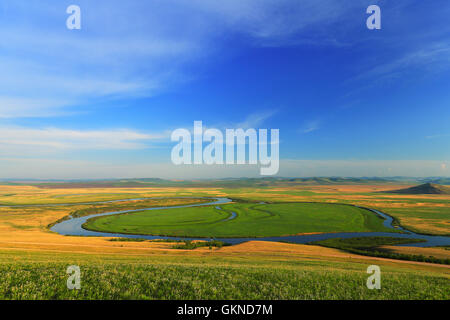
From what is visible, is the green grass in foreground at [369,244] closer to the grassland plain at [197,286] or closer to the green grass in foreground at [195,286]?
the grassland plain at [197,286]

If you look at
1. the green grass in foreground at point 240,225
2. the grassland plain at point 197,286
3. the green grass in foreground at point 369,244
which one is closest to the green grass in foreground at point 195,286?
the grassland plain at point 197,286

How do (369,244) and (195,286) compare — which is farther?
(369,244)

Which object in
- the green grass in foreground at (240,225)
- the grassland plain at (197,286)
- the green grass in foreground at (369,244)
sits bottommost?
the green grass in foreground at (240,225)

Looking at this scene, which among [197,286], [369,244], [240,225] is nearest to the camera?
[197,286]

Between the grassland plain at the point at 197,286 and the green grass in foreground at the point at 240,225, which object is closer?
the grassland plain at the point at 197,286

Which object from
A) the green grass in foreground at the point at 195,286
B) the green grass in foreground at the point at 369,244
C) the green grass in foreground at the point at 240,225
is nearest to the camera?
the green grass in foreground at the point at 195,286

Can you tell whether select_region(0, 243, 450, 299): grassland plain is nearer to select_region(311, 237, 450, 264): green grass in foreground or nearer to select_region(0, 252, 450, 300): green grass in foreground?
select_region(0, 252, 450, 300): green grass in foreground

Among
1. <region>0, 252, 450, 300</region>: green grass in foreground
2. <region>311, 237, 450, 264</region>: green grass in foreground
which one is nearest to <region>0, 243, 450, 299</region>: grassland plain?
<region>0, 252, 450, 300</region>: green grass in foreground

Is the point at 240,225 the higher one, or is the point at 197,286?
the point at 197,286

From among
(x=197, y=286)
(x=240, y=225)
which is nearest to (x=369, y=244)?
(x=240, y=225)

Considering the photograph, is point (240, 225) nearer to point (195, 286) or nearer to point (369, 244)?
point (369, 244)
